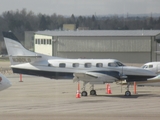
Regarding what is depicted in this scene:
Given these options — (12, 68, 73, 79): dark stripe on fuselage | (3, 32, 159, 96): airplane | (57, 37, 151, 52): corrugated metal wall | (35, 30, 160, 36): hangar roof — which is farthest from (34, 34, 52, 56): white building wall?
(12, 68, 73, 79): dark stripe on fuselage

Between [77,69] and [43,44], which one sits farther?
[43,44]

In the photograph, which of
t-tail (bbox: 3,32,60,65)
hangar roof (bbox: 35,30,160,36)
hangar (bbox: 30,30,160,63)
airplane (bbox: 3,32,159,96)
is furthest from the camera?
hangar roof (bbox: 35,30,160,36)

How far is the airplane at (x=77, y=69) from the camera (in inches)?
929

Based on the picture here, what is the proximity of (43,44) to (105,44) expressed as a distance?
17.6ft

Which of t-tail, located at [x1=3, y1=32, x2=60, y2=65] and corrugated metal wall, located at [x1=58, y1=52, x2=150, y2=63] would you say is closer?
t-tail, located at [x1=3, y1=32, x2=60, y2=65]

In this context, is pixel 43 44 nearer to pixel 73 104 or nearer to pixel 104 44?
pixel 104 44

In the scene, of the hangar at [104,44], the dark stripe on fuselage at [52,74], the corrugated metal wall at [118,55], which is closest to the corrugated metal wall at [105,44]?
the hangar at [104,44]

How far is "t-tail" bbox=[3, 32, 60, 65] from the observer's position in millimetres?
24875

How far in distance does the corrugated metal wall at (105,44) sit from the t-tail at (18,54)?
46.4 ft

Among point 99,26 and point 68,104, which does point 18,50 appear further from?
point 99,26

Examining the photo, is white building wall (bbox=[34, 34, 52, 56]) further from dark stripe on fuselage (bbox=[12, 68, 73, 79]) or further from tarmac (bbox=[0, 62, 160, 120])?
dark stripe on fuselage (bbox=[12, 68, 73, 79])

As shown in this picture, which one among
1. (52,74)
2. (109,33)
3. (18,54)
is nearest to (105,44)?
(109,33)

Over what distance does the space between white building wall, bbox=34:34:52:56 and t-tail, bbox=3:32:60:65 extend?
41.4 feet

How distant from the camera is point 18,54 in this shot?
84.0ft
